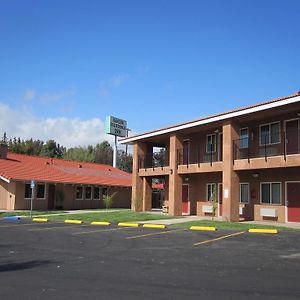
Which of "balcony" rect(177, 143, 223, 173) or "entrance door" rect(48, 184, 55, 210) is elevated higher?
"balcony" rect(177, 143, 223, 173)

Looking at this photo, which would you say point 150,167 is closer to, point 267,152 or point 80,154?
point 267,152

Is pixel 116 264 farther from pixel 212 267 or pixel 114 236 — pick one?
pixel 114 236

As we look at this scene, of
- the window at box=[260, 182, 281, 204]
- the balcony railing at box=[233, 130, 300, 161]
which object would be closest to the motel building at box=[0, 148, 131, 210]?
the balcony railing at box=[233, 130, 300, 161]

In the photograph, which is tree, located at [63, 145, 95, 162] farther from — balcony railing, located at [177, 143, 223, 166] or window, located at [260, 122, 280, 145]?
window, located at [260, 122, 280, 145]

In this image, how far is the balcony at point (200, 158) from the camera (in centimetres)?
2770

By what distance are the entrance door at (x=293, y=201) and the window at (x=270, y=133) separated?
2592 mm

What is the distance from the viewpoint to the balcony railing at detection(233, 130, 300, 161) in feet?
78.5

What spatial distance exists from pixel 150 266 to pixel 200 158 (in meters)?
20.4

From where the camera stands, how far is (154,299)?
741 centimetres

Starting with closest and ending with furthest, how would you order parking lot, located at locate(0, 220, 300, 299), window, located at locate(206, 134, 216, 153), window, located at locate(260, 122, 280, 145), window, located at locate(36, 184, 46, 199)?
parking lot, located at locate(0, 220, 300, 299), window, located at locate(260, 122, 280, 145), window, located at locate(206, 134, 216, 153), window, located at locate(36, 184, 46, 199)

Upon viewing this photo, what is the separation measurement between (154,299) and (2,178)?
29.8m

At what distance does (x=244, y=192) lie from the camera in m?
27.6

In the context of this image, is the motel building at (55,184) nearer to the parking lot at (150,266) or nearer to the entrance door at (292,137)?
the parking lot at (150,266)

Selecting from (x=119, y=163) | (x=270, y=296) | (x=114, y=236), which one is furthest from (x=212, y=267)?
(x=119, y=163)
